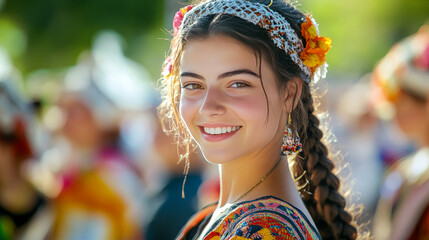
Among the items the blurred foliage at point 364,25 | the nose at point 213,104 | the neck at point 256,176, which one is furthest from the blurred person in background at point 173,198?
the blurred foliage at point 364,25

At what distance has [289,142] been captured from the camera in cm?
212

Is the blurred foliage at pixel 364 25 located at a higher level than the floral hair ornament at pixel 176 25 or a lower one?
higher

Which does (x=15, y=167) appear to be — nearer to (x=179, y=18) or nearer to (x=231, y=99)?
(x=179, y=18)

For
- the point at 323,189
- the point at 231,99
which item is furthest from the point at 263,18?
the point at 323,189

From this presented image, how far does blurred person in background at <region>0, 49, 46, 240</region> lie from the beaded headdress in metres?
2.63

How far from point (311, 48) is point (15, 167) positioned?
3019 millimetres

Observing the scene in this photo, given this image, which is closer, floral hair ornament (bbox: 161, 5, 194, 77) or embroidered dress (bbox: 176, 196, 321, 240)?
embroidered dress (bbox: 176, 196, 321, 240)

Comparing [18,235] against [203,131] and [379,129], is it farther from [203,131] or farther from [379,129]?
[379,129]

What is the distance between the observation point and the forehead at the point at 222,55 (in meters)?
1.99

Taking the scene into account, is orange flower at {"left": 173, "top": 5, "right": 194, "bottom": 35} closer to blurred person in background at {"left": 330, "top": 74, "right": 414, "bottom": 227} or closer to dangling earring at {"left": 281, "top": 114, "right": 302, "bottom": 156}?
dangling earring at {"left": 281, "top": 114, "right": 302, "bottom": 156}

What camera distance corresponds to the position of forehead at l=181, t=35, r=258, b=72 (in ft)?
6.53

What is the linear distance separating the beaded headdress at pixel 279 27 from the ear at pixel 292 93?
0.05 metres

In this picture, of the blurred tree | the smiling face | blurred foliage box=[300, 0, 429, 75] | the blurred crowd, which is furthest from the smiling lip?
blurred foliage box=[300, 0, 429, 75]

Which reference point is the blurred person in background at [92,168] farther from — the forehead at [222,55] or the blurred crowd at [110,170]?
the forehead at [222,55]
